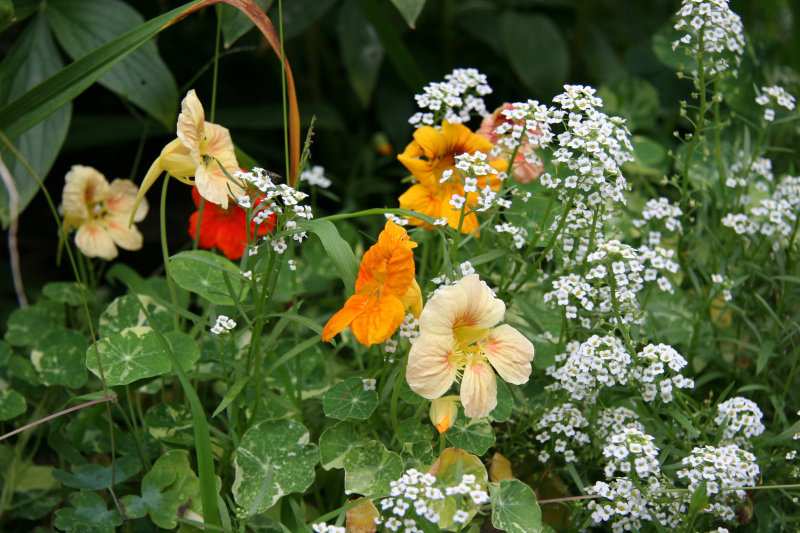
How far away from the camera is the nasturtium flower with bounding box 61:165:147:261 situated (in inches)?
54.6

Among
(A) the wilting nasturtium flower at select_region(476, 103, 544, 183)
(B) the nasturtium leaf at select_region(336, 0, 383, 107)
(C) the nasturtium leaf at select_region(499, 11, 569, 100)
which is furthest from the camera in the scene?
(C) the nasturtium leaf at select_region(499, 11, 569, 100)

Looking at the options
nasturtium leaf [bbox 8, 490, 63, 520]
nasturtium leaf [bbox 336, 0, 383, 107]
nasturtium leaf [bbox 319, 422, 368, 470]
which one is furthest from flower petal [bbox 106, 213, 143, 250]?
nasturtium leaf [bbox 336, 0, 383, 107]

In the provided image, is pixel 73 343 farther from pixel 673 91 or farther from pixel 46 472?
pixel 673 91

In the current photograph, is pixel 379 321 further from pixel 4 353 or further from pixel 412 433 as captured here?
pixel 4 353

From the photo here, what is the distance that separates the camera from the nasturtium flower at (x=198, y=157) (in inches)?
42.8

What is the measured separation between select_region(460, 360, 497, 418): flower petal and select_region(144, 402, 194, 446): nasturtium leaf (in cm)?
51

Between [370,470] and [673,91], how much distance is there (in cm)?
191

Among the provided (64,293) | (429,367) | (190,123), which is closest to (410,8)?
(190,123)

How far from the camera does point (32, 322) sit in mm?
1492

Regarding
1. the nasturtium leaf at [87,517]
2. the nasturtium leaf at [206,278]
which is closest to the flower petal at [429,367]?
the nasturtium leaf at [206,278]

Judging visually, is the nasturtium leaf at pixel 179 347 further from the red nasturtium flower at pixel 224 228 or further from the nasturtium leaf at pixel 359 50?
the nasturtium leaf at pixel 359 50

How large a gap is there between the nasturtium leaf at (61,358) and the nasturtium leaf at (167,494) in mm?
257

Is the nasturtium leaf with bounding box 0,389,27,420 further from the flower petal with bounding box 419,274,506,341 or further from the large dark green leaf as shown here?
the flower petal with bounding box 419,274,506,341

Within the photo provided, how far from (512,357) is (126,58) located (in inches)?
44.0
